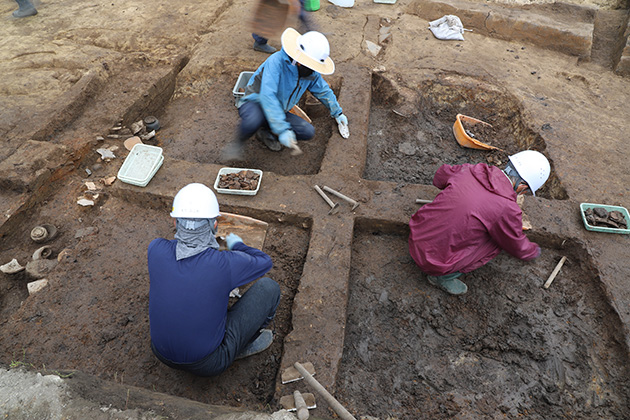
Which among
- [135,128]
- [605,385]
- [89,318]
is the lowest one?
[605,385]

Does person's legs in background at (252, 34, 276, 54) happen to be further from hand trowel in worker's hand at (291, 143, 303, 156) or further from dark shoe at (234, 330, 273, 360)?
dark shoe at (234, 330, 273, 360)

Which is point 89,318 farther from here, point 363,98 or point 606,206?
point 606,206

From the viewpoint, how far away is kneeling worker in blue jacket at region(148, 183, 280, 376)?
2.10 m

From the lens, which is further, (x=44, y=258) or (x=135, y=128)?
(x=135, y=128)

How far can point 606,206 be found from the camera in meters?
3.51

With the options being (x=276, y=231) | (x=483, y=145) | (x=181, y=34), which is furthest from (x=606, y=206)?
(x=181, y=34)

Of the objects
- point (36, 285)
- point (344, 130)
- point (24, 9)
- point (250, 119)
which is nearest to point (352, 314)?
point (344, 130)

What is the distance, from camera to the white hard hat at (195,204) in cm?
221

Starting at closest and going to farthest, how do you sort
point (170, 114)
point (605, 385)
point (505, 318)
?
point (605, 385), point (505, 318), point (170, 114)

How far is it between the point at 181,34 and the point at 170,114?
1.76m

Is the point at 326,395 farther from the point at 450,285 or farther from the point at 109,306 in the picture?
the point at 109,306

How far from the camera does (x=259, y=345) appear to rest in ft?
8.93

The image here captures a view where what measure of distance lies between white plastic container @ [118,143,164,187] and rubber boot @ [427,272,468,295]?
2.86m

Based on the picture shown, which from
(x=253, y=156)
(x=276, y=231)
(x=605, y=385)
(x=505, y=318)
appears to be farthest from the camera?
(x=253, y=156)
